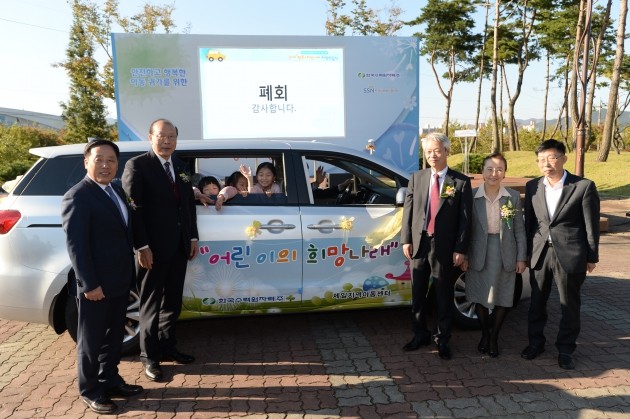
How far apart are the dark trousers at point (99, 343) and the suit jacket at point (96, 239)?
4.3 inches

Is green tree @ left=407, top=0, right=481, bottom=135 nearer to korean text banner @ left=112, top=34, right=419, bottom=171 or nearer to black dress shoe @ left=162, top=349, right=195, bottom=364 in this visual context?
korean text banner @ left=112, top=34, right=419, bottom=171

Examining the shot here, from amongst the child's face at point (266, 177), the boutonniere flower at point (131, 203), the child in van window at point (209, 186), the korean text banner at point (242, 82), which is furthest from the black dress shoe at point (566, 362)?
the korean text banner at point (242, 82)

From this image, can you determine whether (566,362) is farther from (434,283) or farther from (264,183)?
(264,183)

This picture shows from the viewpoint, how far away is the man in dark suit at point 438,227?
3.26 m

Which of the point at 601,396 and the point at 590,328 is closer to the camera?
the point at 601,396

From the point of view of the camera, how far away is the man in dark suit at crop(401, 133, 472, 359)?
326 centimetres

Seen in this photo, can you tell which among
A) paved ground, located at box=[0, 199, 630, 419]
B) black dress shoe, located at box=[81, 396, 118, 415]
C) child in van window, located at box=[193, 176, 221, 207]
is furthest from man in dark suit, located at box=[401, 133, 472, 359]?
black dress shoe, located at box=[81, 396, 118, 415]

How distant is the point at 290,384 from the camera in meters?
3.13

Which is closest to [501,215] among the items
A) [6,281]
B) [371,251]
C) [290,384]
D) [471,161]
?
[371,251]

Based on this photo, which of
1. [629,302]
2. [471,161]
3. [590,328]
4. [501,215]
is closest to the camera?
[501,215]

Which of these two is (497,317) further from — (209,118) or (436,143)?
(209,118)

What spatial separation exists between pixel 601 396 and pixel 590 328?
135 cm

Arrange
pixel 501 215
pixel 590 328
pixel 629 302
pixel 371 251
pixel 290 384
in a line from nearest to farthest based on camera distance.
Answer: pixel 290 384
pixel 501 215
pixel 371 251
pixel 590 328
pixel 629 302

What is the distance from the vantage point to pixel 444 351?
3.46 meters
